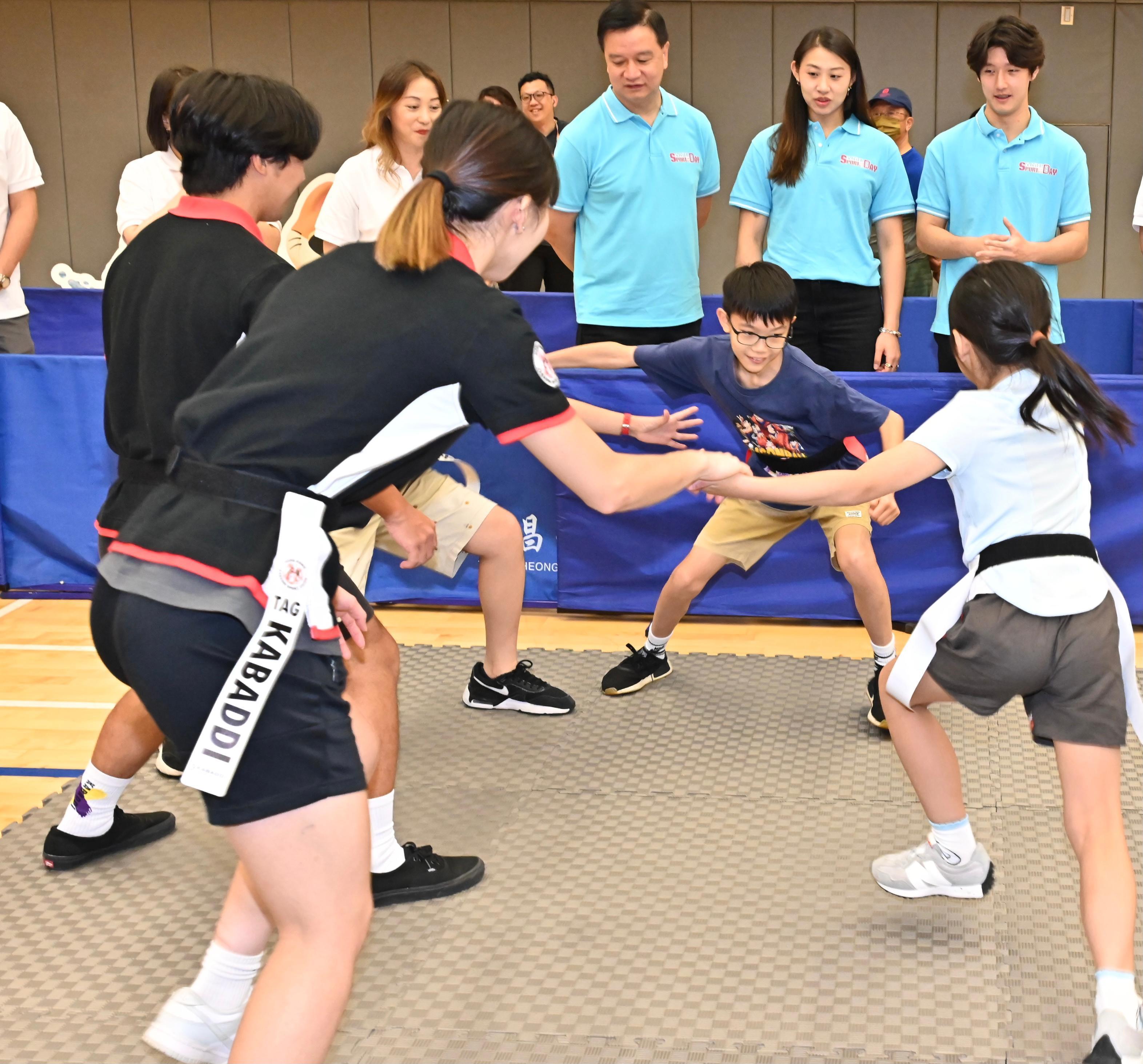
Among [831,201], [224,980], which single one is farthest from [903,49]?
[224,980]

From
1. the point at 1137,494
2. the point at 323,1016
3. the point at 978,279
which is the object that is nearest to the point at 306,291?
the point at 323,1016

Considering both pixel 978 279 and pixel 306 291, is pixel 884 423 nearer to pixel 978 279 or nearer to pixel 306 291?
pixel 978 279

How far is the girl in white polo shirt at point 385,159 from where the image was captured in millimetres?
4324

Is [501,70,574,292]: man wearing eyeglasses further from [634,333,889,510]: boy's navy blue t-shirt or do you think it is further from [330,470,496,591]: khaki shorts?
[330,470,496,591]: khaki shorts

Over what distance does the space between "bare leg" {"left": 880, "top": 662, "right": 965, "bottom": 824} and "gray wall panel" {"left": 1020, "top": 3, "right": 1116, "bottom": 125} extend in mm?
8105

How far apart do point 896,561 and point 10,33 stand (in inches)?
339

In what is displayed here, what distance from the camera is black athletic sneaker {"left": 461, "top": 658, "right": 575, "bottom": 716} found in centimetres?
368

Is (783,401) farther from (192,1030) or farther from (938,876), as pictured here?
(192,1030)

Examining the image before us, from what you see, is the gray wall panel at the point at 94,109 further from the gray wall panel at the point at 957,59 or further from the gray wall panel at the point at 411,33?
the gray wall panel at the point at 957,59

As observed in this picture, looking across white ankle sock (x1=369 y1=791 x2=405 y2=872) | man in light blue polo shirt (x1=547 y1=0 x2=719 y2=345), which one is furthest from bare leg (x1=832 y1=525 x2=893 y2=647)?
white ankle sock (x1=369 y1=791 x2=405 y2=872)

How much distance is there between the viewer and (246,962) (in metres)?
2.04

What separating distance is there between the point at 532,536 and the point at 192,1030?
2689mm

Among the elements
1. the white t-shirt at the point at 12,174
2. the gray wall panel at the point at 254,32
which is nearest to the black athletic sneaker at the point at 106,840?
the white t-shirt at the point at 12,174

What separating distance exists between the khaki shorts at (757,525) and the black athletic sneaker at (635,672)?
0.38m
